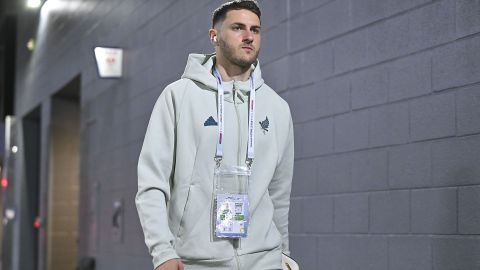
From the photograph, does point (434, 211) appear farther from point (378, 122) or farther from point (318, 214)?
point (318, 214)

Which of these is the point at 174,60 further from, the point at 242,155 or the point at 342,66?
the point at 242,155

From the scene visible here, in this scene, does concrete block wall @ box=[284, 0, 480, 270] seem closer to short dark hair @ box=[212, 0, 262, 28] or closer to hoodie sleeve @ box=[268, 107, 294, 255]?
hoodie sleeve @ box=[268, 107, 294, 255]

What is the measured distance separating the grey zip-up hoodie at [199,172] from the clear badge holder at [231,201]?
2 centimetres

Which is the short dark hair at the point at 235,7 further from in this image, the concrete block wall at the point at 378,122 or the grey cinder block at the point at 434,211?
the grey cinder block at the point at 434,211

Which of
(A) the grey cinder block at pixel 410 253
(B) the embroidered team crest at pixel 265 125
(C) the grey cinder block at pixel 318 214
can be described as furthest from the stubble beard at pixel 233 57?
(C) the grey cinder block at pixel 318 214

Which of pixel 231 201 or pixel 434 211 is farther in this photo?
pixel 434 211

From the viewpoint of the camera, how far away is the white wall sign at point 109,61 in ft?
21.3

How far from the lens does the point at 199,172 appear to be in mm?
2533

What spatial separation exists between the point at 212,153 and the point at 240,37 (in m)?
0.37

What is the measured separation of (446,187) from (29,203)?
8.92 meters

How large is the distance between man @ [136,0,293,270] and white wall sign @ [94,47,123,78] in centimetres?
394

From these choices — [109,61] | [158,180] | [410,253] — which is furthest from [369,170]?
[109,61]

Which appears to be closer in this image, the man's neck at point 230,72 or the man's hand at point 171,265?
the man's hand at point 171,265

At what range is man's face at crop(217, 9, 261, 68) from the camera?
2562mm
